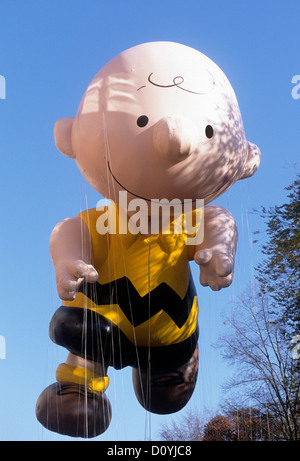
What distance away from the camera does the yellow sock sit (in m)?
5.74

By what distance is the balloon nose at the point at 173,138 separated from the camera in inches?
195

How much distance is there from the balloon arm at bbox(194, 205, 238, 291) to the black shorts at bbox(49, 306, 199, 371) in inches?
33.6

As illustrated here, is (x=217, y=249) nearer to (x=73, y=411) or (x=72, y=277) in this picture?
(x=72, y=277)

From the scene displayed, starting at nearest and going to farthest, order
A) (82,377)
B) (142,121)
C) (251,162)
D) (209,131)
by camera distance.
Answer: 1. (142,121)
2. (209,131)
3. (82,377)
4. (251,162)

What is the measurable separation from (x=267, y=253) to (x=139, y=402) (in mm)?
5652

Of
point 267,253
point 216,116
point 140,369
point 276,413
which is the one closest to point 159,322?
point 140,369

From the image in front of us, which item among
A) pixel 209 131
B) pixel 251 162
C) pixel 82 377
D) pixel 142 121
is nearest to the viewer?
pixel 142 121

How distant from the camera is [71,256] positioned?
534 centimetres

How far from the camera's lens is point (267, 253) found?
11281 mm

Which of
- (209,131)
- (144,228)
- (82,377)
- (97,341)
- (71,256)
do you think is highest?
(209,131)

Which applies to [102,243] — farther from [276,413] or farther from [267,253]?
[276,413]

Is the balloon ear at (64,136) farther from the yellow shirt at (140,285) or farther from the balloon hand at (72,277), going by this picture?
the balloon hand at (72,277)

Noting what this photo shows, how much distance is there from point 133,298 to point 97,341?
471 millimetres

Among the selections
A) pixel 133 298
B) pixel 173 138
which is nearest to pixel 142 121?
pixel 173 138
